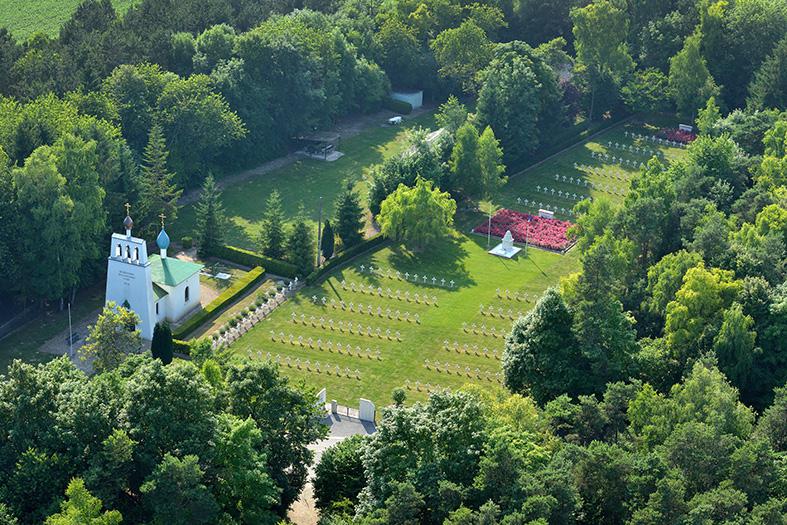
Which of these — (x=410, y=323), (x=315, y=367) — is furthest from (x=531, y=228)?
(x=315, y=367)

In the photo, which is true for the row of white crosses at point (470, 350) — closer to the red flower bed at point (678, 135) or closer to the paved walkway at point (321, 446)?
the paved walkway at point (321, 446)

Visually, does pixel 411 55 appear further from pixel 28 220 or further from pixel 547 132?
pixel 28 220

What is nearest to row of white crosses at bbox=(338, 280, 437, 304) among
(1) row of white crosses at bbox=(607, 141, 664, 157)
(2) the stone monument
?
(2) the stone monument

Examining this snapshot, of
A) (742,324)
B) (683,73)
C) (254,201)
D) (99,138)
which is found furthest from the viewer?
(683,73)

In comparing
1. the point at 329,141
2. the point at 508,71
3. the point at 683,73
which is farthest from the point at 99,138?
the point at 683,73

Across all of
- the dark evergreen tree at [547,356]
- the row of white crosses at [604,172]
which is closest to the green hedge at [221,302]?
the dark evergreen tree at [547,356]

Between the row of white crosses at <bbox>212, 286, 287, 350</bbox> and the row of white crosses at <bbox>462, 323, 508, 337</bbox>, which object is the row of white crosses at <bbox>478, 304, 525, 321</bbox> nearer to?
the row of white crosses at <bbox>462, 323, 508, 337</bbox>
